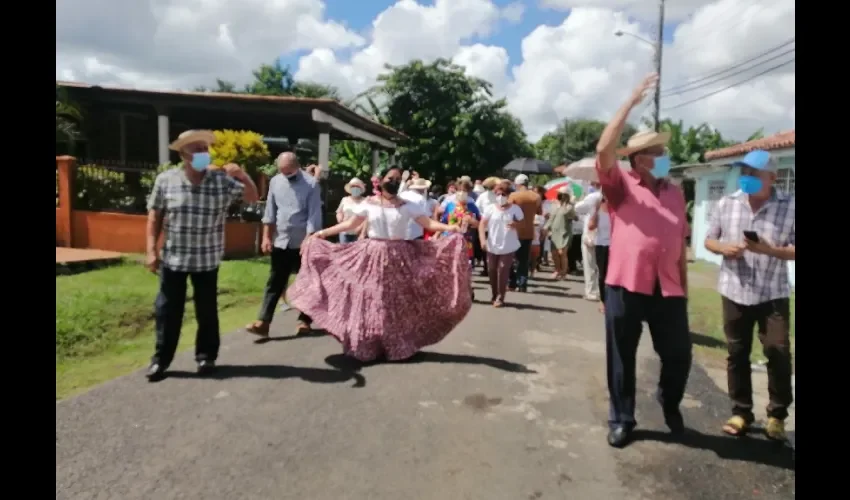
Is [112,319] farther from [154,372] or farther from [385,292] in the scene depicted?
[385,292]

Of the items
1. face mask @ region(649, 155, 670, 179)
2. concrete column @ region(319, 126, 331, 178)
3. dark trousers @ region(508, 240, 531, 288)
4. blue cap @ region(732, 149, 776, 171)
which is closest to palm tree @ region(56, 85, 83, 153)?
concrete column @ region(319, 126, 331, 178)

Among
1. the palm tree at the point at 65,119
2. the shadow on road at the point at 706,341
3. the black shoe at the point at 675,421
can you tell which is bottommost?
the shadow on road at the point at 706,341

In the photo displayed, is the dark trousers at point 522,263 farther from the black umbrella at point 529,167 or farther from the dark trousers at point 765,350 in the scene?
the black umbrella at point 529,167

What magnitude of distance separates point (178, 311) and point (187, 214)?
778 millimetres

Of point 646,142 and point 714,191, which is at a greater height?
point 714,191

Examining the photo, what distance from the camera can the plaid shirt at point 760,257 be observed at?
4.54 meters

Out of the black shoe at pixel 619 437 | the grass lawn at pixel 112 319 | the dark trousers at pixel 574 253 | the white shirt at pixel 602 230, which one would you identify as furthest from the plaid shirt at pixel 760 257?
the dark trousers at pixel 574 253

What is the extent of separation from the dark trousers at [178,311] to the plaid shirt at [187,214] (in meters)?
0.10

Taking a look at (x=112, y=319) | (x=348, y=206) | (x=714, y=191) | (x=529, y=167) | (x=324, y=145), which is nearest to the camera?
(x=112, y=319)

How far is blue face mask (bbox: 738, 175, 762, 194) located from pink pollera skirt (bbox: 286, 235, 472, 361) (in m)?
2.93

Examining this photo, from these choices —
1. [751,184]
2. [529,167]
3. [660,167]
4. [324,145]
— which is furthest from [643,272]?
[529,167]

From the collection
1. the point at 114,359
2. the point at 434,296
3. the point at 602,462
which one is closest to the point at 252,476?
the point at 602,462

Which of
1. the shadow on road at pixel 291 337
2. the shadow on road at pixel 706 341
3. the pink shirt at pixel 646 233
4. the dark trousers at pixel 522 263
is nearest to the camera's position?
the pink shirt at pixel 646 233

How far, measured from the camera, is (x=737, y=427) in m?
4.74
